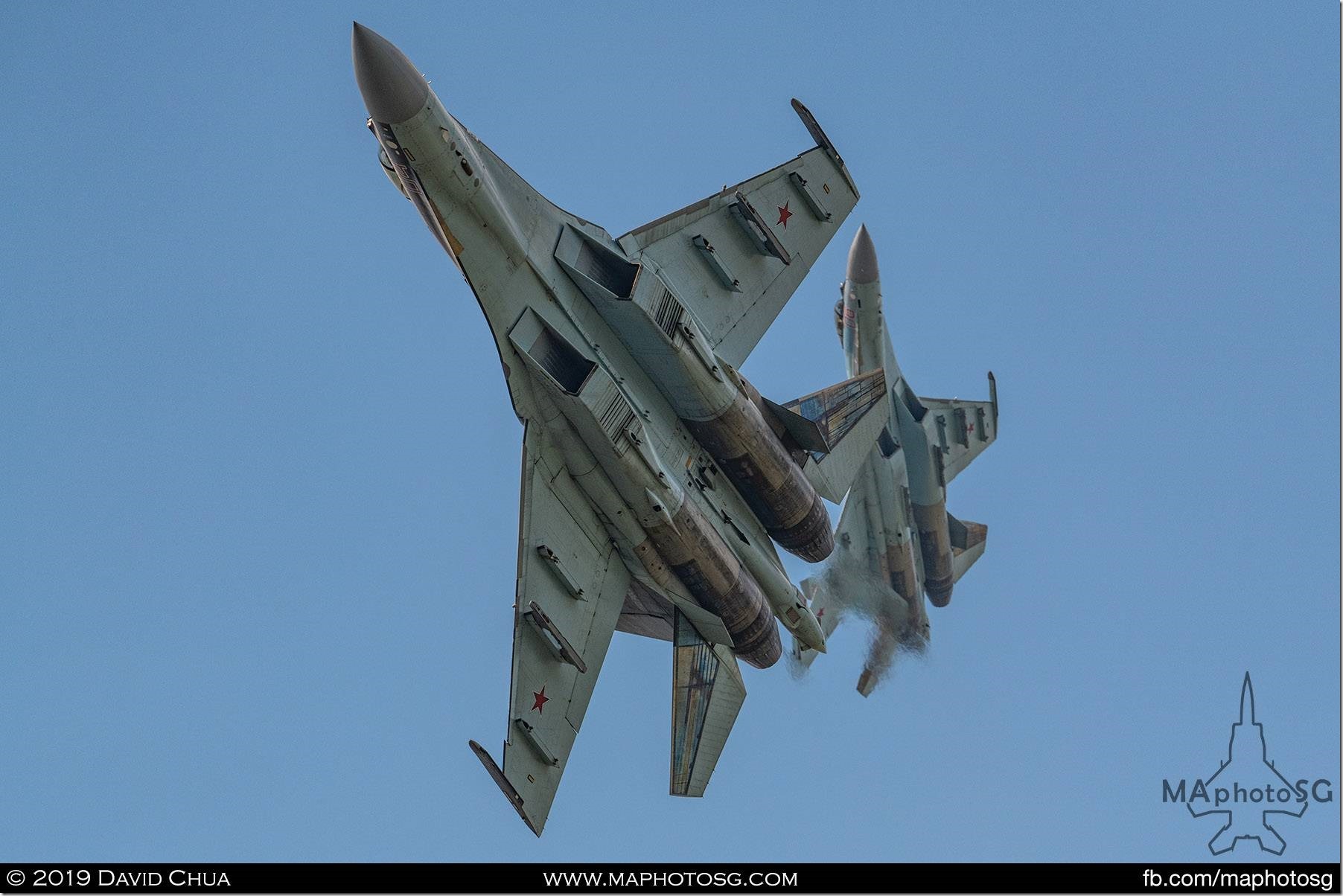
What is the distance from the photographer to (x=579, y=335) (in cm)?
2261

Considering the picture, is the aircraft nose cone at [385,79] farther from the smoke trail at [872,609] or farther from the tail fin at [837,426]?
the smoke trail at [872,609]

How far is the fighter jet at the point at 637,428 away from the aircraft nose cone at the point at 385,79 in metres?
0.03

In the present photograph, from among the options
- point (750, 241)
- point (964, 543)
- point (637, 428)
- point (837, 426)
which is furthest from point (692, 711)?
point (964, 543)

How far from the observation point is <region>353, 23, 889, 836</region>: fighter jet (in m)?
21.5

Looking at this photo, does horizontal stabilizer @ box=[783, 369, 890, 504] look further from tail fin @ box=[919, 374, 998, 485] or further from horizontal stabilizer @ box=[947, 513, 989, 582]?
horizontal stabilizer @ box=[947, 513, 989, 582]

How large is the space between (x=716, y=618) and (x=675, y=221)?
280 inches

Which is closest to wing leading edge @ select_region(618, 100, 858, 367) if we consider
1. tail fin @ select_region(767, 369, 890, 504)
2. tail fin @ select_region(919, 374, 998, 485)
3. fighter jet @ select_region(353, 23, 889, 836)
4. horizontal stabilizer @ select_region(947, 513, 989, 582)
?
fighter jet @ select_region(353, 23, 889, 836)

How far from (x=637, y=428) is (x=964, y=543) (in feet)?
90.2

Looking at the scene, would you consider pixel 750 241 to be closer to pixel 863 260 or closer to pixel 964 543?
pixel 863 260

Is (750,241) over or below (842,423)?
over

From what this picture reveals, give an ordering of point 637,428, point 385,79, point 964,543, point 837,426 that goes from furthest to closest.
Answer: point 964,543 < point 837,426 < point 637,428 < point 385,79

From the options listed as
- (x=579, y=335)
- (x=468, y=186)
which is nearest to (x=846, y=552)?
(x=579, y=335)

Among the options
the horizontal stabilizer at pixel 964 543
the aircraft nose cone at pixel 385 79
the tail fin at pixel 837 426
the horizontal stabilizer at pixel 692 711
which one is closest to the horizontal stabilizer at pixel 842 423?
the tail fin at pixel 837 426

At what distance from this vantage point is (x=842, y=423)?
2722 centimetres
